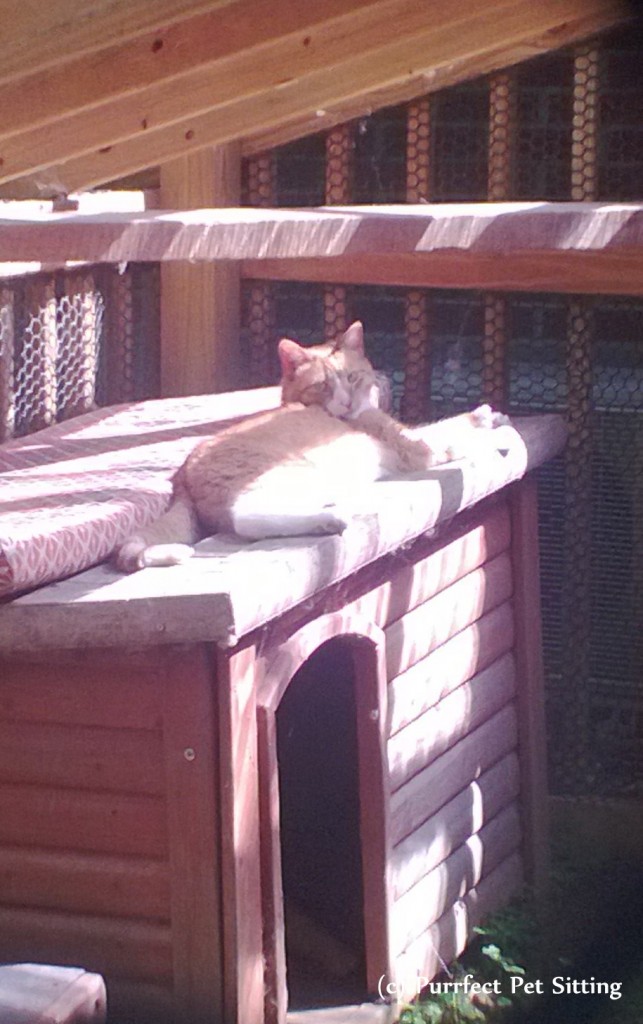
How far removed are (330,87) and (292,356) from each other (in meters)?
0.91

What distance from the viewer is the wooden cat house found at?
2.79 metres

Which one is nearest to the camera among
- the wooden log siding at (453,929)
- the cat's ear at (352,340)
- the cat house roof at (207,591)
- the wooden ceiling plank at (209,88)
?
the cat house roof at (207,591)

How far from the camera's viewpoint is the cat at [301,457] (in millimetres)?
3074

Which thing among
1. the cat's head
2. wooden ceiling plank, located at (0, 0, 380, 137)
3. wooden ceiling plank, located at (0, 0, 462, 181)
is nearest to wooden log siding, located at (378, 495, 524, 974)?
the cat's head

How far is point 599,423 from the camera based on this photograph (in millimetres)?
4750

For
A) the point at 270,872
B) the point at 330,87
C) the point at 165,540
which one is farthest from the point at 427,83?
the point at 270,872

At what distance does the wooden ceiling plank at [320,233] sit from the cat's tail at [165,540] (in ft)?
1.85

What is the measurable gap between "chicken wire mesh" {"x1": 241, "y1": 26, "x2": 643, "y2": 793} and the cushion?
0.55 metres

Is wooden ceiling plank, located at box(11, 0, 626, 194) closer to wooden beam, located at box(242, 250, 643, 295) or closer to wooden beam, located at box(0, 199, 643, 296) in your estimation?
wooden beam, located at box(242, 250, 643, 295)

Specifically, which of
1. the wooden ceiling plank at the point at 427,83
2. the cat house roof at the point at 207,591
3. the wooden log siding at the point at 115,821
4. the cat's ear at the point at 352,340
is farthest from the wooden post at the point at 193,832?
the wooden ceiling plank at the point at 427,83

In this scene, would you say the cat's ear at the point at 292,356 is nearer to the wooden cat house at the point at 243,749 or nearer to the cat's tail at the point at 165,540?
the wooden cat house at the point at 243,749

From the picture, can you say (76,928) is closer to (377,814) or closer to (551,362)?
(377,814)

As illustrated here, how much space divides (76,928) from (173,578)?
0.78 meters

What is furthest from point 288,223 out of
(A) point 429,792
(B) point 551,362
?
(B) point 551,362
